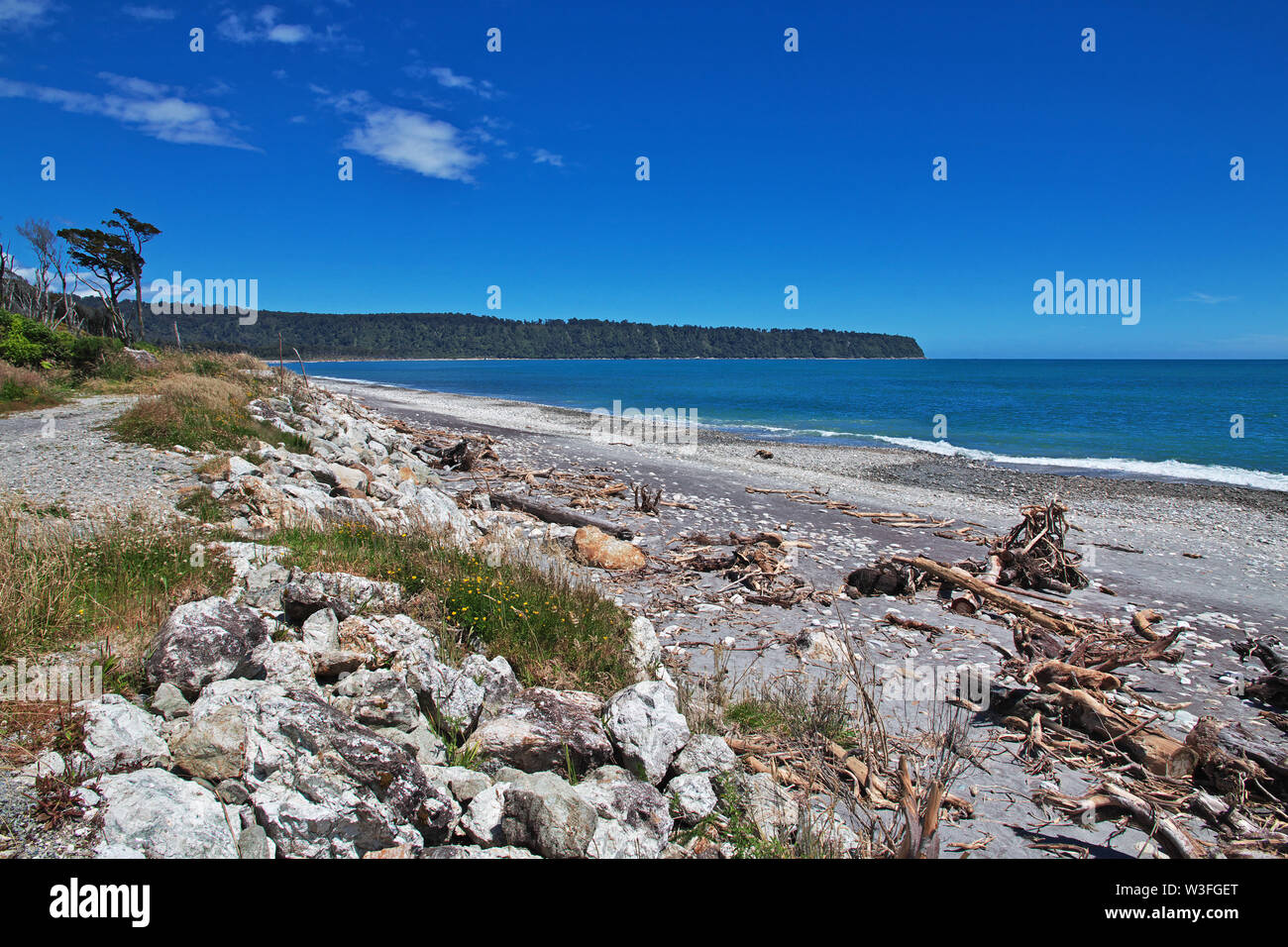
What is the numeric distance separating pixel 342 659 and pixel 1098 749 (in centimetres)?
621

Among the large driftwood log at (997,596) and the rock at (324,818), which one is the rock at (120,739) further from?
the large driftwood log at (997,596)

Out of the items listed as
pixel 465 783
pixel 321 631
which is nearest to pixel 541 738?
pixel 465 783

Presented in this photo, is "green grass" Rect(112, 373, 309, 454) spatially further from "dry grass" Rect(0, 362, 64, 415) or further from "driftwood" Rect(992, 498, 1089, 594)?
"driftwood" Rect(992, 498, 1089, 594)

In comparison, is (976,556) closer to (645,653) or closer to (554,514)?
(554,514)

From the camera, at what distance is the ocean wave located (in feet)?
75.0

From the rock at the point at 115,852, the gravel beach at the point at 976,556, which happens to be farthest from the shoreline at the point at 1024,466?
the rock at the point at 115,852

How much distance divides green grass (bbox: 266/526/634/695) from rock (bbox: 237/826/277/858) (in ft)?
7.73

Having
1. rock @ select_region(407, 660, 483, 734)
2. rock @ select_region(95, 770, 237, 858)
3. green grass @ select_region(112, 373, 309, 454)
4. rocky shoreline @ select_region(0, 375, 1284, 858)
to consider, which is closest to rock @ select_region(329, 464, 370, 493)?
rocky shoreline @ select_region(0, 375, 1284, 858)

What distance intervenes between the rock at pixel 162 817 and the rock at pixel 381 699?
Answer: 1.07 m

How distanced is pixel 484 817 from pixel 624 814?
0.80 meters

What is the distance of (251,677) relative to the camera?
4.09m

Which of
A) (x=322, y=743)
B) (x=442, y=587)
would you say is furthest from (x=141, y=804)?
(x=442, y=587)

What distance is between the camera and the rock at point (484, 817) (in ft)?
10.8

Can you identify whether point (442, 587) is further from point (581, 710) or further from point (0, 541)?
point (0, 541)
